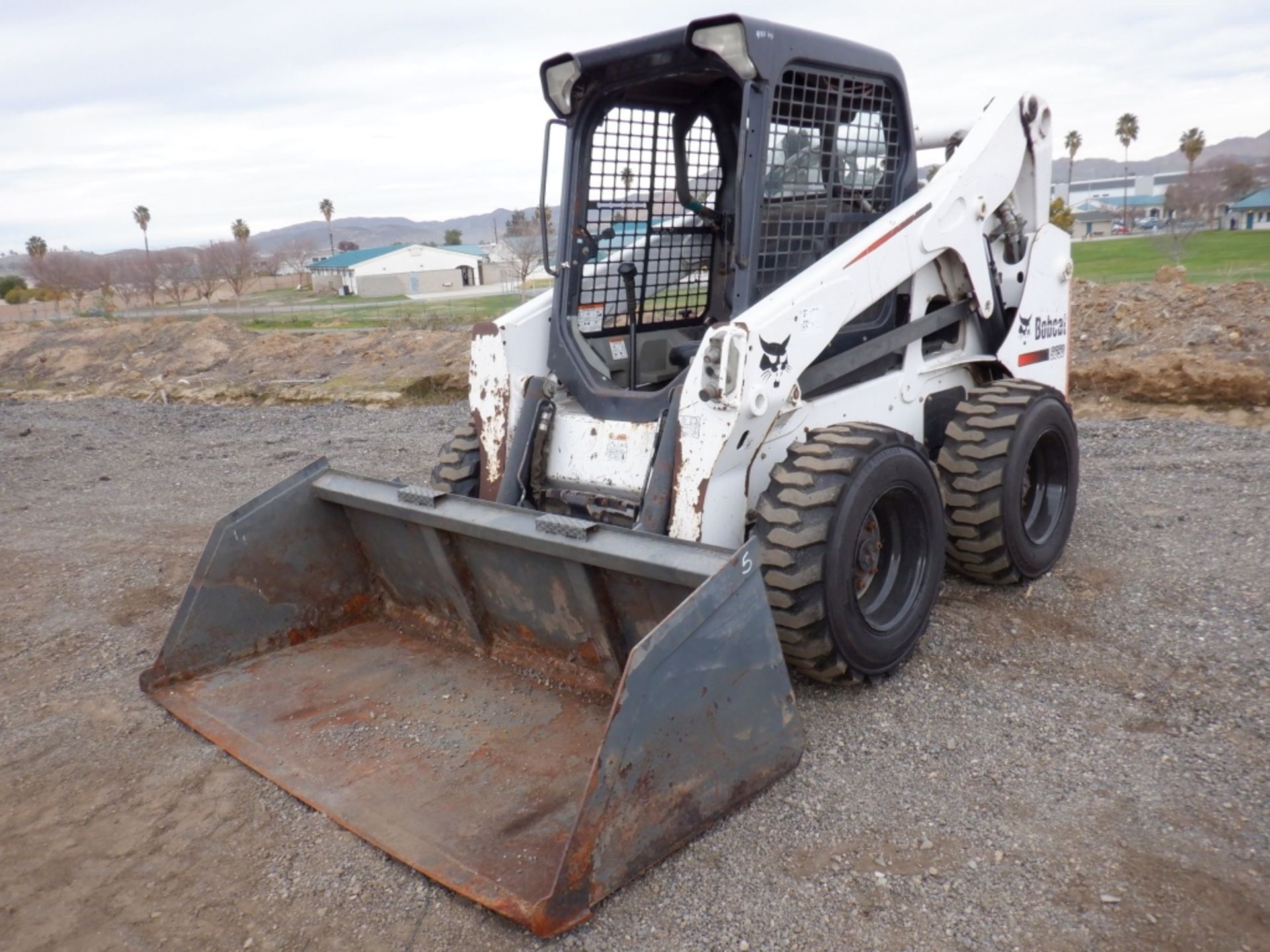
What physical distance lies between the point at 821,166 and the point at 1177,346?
7.61m

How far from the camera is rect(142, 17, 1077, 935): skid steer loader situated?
3.11m

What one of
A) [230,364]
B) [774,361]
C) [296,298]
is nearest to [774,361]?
[774,361]

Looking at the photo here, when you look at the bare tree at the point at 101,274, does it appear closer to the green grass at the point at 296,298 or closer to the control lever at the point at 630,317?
the green grass at the point at 296,298

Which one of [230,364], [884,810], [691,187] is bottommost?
[884,810]

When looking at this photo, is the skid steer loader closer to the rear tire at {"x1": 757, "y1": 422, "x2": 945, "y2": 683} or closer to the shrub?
the rear tire at {"x1": 757, "y1": 422, "x2": 945, "y2": 683}

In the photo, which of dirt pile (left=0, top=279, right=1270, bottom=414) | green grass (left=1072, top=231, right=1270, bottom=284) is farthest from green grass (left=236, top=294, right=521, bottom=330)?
green grass (left=1072, top=231, right=1270, bottom=284)

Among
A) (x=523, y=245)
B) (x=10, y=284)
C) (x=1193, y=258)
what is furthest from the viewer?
(x=10, y=284)

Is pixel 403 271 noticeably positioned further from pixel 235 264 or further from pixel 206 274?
pixel 206 274

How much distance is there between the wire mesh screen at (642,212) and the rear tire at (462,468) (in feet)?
2.46

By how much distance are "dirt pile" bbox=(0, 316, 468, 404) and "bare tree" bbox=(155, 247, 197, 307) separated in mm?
32941

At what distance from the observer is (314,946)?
9.04 ft

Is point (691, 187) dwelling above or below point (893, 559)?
above

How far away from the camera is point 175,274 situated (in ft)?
180

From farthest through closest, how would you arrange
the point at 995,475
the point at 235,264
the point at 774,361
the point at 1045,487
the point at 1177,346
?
1. the point at 235,264
2. the point at 1177,346
3. the point at 1045,487
4. the point at 995,475
5. the point at 774,361
